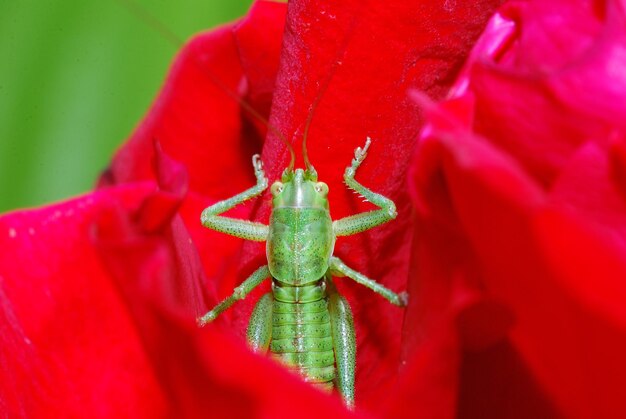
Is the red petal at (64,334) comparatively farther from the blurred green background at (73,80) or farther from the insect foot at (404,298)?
the blurred green background at (73,80)

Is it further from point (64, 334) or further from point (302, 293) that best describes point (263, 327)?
point (64, 334)

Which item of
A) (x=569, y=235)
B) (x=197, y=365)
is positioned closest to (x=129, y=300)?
(x=197, y=365)

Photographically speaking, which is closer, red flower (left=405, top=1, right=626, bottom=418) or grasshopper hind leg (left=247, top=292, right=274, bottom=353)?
red flower (left=405, top=1, right=626, bottom=418)

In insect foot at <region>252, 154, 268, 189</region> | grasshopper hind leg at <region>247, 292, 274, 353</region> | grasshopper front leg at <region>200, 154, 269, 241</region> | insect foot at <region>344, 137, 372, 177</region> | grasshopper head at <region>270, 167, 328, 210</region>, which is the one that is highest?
insect foot at <region>344, 137, 372, 177</region>

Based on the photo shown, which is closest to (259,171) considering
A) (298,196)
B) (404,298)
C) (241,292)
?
(241,292)

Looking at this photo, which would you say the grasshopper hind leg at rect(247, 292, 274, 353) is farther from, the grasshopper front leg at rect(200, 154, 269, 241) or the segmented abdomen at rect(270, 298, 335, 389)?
the grasshopper front leg at rect(200, 154, 269, 241)

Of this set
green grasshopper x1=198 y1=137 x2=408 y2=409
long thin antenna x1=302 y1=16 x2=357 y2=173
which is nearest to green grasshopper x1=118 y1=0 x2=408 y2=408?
green grasshopper x1=198 y1=137 x2=408 y2=409

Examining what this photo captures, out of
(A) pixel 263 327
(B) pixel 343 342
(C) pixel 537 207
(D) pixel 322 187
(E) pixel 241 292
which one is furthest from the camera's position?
(A) pixel 263 327
